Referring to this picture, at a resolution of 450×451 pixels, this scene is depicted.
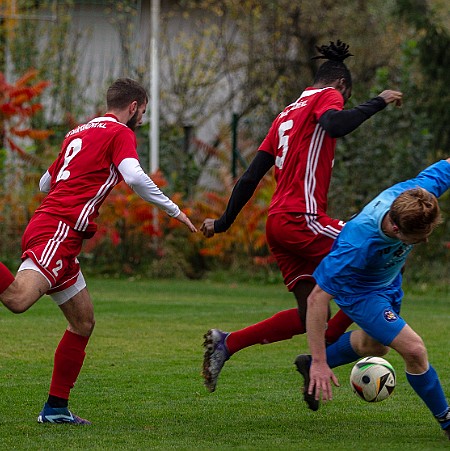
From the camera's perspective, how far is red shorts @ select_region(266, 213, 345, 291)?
23.3ft

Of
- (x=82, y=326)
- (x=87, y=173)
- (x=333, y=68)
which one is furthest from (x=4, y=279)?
(x=333, y=68)

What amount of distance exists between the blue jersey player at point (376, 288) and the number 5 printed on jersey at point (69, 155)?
66.0 inches

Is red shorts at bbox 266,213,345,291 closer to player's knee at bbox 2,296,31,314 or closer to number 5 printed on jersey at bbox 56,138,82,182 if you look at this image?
number 5 printed on jersey at bbox 56,138,82,182

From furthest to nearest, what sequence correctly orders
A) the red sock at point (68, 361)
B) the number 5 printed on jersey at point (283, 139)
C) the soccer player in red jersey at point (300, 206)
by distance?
the number 5 printed on jersey at point (283, 139) → the soccer player in red jersey at point (300, 206) → the red sock at point (68, 361)

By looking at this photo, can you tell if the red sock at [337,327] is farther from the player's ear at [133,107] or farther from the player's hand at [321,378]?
the player's ear at [133,107]

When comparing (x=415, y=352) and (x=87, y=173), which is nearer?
(x=415, y=352)

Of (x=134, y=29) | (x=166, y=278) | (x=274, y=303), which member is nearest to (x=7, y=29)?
(x=134, y=29)

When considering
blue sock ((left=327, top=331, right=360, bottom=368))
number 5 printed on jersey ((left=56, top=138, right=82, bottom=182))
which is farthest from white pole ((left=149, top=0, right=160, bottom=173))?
blue sock ((left=327, top=331, right=360, bottom=368))

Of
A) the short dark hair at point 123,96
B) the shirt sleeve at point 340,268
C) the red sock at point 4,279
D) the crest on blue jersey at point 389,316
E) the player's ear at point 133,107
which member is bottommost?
the crest on blue jersey at point 389,316

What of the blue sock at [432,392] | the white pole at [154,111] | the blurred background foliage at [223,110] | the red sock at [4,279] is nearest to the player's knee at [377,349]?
the blue sock at [432,392]

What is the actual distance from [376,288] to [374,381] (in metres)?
0.74

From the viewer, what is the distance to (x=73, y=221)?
6.61 m

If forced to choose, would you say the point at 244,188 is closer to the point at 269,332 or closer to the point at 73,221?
the point at 269,332

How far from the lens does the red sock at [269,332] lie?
740cm
